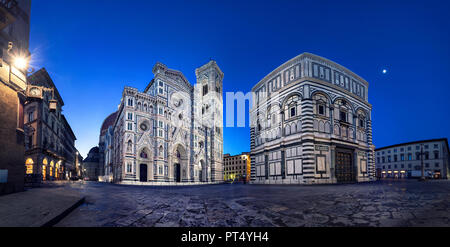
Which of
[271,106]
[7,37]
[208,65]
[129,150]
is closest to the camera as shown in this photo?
[7,37]

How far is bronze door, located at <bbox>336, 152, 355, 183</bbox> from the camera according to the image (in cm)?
2433

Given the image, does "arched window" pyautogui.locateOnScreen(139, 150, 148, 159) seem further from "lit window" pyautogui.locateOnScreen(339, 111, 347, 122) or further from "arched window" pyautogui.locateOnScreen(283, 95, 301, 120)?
"lit window" pyautogui.locateOnScreen(339, 111, 347, 122)

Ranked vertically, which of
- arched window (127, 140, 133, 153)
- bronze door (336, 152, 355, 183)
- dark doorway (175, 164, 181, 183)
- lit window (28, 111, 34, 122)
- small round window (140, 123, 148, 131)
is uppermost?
lit window (28, 111, 34, 122)

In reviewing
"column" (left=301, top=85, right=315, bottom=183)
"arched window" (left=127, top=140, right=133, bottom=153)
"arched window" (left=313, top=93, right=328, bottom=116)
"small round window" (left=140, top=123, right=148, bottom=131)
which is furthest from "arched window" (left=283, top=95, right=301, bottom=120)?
"arched window" (left=127, top=140, right=133, bottom=153)

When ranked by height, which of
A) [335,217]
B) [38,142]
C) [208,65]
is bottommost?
[335,217]

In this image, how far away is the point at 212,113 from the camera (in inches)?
1964

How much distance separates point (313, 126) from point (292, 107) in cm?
350

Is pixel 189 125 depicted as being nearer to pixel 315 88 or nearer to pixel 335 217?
pixel 315 88

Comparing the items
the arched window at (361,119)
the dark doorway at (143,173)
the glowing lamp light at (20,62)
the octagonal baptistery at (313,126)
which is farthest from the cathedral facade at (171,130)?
the arched window at (361,119)

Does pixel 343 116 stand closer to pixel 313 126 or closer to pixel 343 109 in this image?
pixel 343 109

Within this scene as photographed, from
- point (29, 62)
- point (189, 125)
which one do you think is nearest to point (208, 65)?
point (189, 125)
